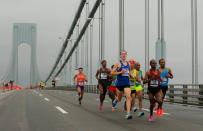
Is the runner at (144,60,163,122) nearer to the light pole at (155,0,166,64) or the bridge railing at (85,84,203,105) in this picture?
the bridge railing at (85,84,203,105)

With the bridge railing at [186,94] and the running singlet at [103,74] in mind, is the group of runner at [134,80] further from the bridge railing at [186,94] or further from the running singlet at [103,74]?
the bridge railing at [186,94]

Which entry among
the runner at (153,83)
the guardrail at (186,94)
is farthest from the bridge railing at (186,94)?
the runner at (153,83)

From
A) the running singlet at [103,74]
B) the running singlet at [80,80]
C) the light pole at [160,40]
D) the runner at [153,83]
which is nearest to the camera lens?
the runner at [153,83]

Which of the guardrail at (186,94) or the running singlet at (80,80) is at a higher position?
the running singlet at (80,80)

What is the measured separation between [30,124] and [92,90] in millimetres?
24225

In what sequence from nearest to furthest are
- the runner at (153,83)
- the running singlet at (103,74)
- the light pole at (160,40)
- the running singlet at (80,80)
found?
the runner at (153,83)
the running singlet at (103,74)
the running singlet at (80,80)
the light pole at (160,40)

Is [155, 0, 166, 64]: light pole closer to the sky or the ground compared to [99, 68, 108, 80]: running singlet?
closer to the sky

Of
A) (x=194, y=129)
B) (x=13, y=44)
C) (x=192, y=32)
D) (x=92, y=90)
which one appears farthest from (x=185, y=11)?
(x=13, y=44)

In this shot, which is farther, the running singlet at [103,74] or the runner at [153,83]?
the running singlet at [103,74]

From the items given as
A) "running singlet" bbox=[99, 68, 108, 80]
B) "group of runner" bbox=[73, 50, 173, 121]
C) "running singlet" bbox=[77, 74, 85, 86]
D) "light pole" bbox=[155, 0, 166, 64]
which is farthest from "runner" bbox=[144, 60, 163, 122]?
"light pole" bbox=[155, 0, 166, 64]

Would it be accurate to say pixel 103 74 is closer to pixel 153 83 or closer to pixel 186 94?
pixel 153 83

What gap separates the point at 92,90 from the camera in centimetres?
3045

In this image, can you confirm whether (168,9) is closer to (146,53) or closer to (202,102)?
(146,53)

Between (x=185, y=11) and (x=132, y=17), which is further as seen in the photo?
(x=132, y=17)
